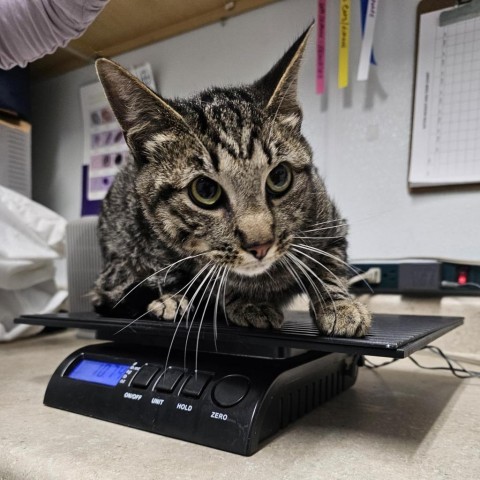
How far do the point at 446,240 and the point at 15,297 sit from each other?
1.12 metres

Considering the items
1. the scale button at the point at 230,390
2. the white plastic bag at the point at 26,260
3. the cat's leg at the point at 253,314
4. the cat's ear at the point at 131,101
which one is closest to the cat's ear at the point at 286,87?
the cat's ear at the point at 131,101

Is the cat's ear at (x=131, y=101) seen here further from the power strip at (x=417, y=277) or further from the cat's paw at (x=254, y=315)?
the power strip at (x=417, y=277)

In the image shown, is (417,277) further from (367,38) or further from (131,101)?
(131,101)

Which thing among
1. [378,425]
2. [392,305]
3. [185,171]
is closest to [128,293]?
[185,171]

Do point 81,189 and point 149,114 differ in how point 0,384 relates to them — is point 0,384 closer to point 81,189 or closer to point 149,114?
point 149,114

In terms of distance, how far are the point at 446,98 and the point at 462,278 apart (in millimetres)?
412

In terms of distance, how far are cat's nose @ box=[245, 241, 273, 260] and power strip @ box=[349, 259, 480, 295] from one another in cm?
40

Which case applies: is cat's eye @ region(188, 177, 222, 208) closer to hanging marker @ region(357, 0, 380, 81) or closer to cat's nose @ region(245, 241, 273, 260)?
cat's nose @ region(245, 241, 273, 260)

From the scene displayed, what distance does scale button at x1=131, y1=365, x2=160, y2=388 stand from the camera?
0.57m

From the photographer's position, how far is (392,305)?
3.43 ft

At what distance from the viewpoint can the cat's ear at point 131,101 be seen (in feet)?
2.02

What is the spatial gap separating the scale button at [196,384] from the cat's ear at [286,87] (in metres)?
0.40

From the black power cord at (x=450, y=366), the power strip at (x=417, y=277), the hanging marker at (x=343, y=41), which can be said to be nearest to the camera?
the black power cord at (x=450, y=366)

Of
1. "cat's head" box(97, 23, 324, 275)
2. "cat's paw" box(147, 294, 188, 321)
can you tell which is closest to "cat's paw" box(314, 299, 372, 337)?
"cat's head" box(97, 23, 324, 275)
